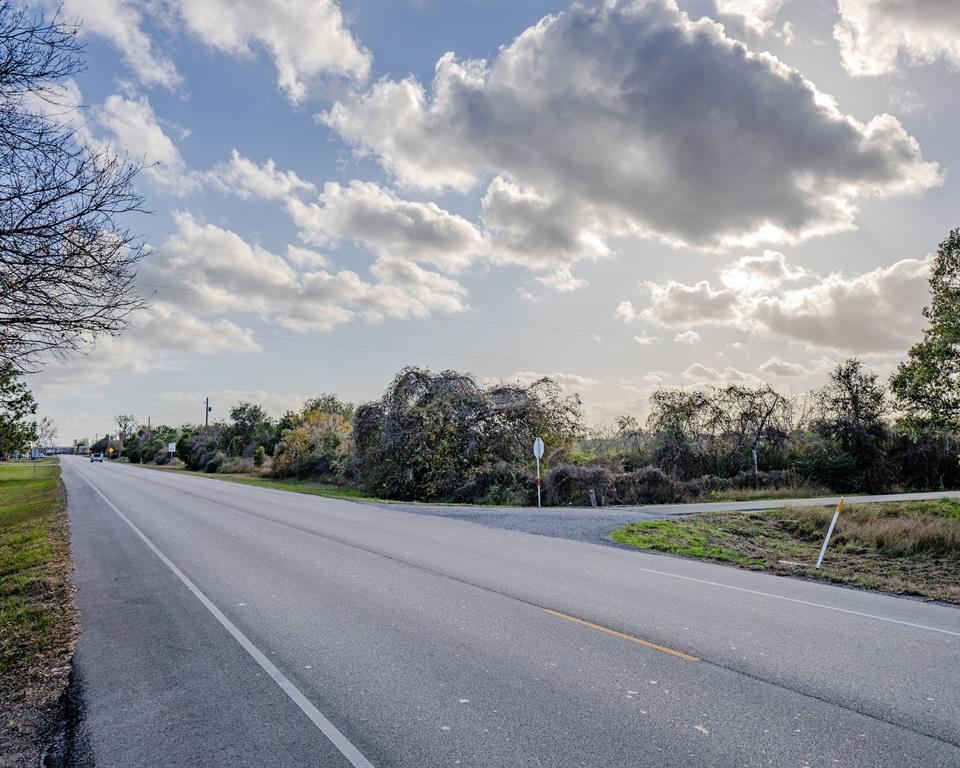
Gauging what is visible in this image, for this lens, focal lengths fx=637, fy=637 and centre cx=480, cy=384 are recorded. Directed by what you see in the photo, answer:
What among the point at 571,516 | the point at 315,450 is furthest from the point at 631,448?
the point at 315,450

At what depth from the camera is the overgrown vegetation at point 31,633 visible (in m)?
4.94

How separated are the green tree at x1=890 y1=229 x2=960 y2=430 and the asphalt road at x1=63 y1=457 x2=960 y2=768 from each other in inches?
835

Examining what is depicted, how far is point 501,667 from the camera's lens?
5.77m

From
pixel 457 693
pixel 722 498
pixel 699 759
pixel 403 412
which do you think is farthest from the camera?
pixel 403 412

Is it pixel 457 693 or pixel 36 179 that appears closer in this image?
pixel 457 693

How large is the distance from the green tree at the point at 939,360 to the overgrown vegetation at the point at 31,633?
99.0ft

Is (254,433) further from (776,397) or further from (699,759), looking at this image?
(699,759)

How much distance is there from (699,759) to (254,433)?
7955 cm

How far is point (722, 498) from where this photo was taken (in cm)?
2880

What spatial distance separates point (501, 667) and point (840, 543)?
14.3 m

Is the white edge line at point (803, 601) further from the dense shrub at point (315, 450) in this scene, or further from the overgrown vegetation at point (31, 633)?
the dense shrub at point (315, 450)

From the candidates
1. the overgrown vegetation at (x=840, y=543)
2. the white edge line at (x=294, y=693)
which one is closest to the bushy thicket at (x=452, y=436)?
the overgrown vegetation at (x=840, y=543)

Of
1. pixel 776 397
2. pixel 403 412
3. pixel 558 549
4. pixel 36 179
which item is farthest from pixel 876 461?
pixel 36 179

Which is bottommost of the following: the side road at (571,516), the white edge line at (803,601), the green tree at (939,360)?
the side road at (571,516)
